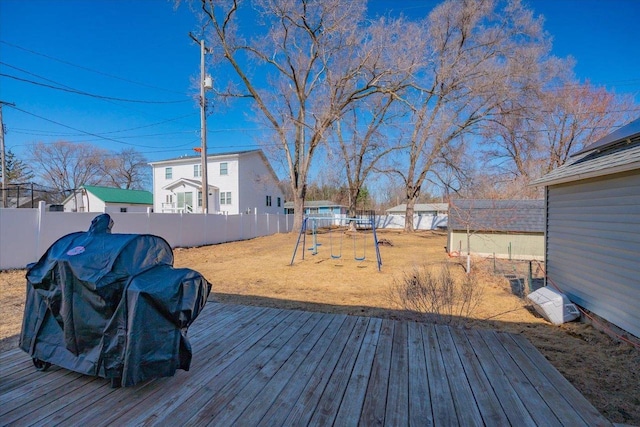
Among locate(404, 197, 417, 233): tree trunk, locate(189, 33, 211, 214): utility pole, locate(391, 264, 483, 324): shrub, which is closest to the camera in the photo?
locate(391, 264, 483, 324): shrub

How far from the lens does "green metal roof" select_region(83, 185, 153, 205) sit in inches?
914

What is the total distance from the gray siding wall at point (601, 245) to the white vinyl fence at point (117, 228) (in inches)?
423

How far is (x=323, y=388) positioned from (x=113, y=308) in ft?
4.82

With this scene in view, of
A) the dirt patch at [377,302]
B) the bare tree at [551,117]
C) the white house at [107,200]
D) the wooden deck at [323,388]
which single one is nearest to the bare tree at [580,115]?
the bare tree at [551,117]

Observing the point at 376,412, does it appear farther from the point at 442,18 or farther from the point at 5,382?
the point at 442,18

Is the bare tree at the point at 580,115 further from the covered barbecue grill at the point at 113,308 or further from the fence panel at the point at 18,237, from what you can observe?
the fence panel at the point at 18,237

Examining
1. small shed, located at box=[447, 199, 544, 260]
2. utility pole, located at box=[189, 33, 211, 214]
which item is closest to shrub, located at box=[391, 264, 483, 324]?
small shed, located at box=[447, 199, 544, 260]

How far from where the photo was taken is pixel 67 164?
110 feet

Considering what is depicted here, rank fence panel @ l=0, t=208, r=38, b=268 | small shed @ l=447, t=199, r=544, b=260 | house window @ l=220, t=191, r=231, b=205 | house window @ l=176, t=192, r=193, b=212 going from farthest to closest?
house window @ l=220, t=191, r=231, b=205
house window @ l=176, t=192, r=193, b=212
small shed @ l=447, t=199, r=544, b=260
fence panel @ l=0, t=208, r=38, b=268

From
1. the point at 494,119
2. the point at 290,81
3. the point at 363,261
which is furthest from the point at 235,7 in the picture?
the point at 494,119

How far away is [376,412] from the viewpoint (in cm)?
185

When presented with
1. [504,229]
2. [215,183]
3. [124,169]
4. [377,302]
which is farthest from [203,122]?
[124,169]

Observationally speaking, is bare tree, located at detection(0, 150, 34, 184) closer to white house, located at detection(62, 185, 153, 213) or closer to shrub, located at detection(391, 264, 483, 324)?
white house, located at detection(62, 185, 153, 213)

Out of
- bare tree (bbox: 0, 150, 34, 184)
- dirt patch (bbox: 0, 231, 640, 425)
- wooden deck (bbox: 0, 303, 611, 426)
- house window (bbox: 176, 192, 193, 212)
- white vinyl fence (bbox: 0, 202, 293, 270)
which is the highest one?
bare tree (bbox: 0, 150, 34, 184)
